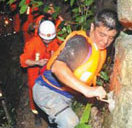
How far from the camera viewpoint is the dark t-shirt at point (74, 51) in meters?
3.48

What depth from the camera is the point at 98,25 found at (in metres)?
3.57

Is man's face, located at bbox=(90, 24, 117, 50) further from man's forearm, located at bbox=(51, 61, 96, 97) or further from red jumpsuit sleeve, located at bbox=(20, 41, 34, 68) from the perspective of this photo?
red jumpsuit sleeve, located at bbox=(20, 41, 34, 68)

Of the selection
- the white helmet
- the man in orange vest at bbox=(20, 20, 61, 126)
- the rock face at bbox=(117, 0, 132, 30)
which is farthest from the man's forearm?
the white helmet

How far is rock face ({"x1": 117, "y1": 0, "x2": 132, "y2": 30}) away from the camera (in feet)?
9.59

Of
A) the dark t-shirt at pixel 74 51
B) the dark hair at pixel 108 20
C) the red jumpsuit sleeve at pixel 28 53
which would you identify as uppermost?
the dark hair at pixel 108 20

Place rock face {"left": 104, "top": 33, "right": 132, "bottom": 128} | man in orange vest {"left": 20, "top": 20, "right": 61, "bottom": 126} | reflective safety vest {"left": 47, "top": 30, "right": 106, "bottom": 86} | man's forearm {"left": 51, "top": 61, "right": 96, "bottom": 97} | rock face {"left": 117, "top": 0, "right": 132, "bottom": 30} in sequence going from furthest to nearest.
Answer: man in orange vest {"left": 20, "top": 20, "right": 61, "bottom": 126}
reflective safety vest {"left": 47, "top": 30, "right": 106, "bottom": 86}
man's forearm {"left": 51, "top": 61, "right": 96, "bottom": 97}
rock face {"left": 104, "top": 33, "right": 132, "bottom": 128}
rock face {"left": 117, "top": 0, "right": 132, "bottom": 30}

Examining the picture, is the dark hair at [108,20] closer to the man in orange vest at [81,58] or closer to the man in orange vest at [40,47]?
the man in orange vest at [81,58]

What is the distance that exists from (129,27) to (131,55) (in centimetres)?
28

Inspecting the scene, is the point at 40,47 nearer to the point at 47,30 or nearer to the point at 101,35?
the point at 47,30

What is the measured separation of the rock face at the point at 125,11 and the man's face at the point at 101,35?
444mm

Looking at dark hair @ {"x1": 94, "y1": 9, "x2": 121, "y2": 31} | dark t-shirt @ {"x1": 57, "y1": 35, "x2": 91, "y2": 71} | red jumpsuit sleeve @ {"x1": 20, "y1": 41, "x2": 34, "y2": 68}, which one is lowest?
red jumpsuit sleeve @ {"x1": 20, "y1": 41, "x2": 34, "y2": 68}

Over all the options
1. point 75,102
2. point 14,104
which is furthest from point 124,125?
point 14,104

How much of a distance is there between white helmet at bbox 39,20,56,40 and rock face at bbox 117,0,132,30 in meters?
2.97

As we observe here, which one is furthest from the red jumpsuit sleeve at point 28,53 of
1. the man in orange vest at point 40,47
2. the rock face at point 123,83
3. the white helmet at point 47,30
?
the rock face at point 123,83
